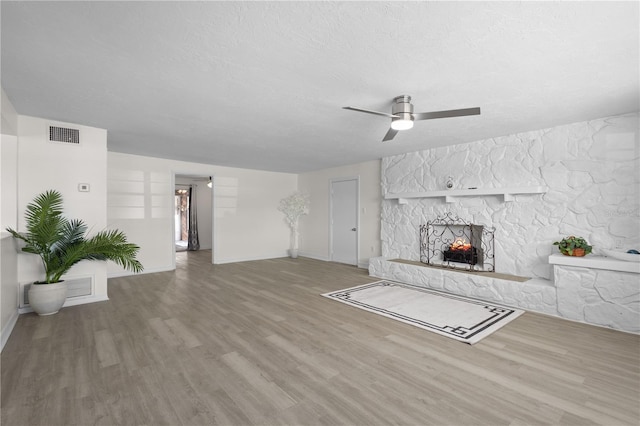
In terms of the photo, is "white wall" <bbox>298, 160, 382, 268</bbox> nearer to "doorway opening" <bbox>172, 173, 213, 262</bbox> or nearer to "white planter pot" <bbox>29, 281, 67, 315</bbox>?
Answer: "doorway opening" <bbox>172, 173, 213, 262</bbox>

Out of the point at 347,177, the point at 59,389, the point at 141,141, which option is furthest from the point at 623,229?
the point at 141,141

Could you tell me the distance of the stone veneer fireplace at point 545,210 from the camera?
3.40m

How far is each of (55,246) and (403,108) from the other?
445cm

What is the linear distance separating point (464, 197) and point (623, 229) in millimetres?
1938

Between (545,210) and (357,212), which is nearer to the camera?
(545,210)

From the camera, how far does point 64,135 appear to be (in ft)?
12.5

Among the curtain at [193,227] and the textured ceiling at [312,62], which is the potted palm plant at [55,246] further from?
the curtain at [193,227]

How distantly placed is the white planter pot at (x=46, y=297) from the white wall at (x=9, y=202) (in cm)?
17

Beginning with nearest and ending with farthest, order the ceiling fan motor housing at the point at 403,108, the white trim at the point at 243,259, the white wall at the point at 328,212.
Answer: the ceiling fan motor housing at the point at 403,108 → the white wall at the point at 328,212 → the white trim at the point at 243,259

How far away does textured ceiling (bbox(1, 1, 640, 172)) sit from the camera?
67.8 inches

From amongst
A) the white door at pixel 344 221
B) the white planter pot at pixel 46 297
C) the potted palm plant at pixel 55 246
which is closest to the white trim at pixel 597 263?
the white door at pixel 344 221

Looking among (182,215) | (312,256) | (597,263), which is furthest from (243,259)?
(597,263)

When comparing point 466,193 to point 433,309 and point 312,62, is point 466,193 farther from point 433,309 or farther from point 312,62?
point 312,62

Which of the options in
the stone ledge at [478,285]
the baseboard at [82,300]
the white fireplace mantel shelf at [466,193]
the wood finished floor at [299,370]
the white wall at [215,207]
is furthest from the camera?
the white wall at [215,207]
